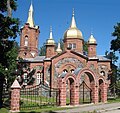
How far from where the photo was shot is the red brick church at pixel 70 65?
23.0 m

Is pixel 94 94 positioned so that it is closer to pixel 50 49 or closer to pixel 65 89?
pixel 65 89

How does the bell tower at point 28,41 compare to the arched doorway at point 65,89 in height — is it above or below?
above

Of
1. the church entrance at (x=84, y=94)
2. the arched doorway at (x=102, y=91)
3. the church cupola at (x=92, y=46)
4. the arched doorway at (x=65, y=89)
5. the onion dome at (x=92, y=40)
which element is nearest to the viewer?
the arched doorway at (x=65, y=89)

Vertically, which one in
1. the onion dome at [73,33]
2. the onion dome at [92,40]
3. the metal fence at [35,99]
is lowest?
the metal fence at [35,99]

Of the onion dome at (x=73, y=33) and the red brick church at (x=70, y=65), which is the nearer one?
the red brick church at (x=70, y=65)

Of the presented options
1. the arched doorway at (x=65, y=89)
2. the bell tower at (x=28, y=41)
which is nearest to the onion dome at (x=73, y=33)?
the bell tower at (x=28, y=41)

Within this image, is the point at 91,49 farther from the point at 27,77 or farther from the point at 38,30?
the point at 38,30

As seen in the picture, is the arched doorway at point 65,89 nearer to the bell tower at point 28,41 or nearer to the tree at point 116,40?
the tree at point 116,40

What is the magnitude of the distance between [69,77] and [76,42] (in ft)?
72.1

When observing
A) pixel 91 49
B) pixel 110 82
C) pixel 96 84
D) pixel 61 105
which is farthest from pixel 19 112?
pixel 110 82

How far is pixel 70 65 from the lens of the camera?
36344mm

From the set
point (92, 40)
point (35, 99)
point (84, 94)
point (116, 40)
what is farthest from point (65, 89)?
point (92, 40)

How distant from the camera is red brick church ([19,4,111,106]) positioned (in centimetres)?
2305

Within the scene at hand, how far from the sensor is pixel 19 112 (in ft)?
55.5
